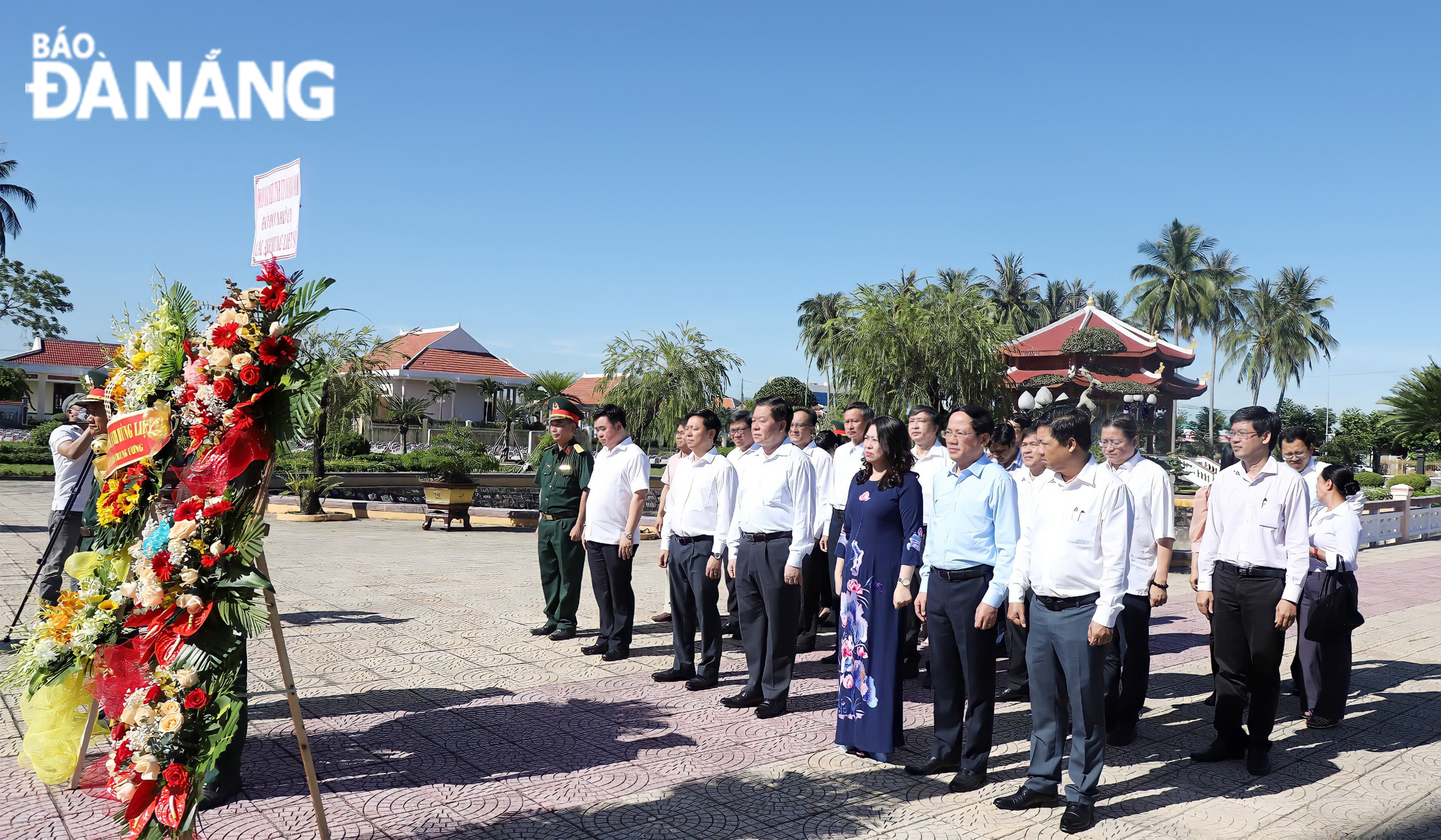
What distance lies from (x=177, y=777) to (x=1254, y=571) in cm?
501

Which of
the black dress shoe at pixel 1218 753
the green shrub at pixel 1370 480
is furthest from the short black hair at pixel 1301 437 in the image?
the green shrub at pixel 1370 480

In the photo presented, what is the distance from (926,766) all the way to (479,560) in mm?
8624

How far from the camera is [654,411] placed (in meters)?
30.0

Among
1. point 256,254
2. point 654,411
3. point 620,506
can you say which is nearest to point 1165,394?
point 654,411

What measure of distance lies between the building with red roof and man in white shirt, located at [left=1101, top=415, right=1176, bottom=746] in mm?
58439

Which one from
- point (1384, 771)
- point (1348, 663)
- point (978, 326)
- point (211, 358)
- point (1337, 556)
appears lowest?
point (1384, 771)

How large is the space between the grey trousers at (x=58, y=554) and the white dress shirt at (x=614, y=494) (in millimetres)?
3365

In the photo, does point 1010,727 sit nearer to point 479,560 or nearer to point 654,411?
point 479,560

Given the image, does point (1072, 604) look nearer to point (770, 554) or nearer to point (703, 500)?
point (770, 554)

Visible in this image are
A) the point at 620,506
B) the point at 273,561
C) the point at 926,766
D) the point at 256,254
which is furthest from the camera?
the point at 273,561

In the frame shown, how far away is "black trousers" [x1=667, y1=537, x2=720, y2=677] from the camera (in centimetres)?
604

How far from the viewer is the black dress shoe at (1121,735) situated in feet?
17.0

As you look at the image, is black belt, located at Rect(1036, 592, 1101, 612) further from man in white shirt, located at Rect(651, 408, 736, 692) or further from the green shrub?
the green shrub

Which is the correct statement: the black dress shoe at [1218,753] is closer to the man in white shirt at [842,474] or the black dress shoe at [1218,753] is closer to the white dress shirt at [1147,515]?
the white dress shirt at [1147,515]
